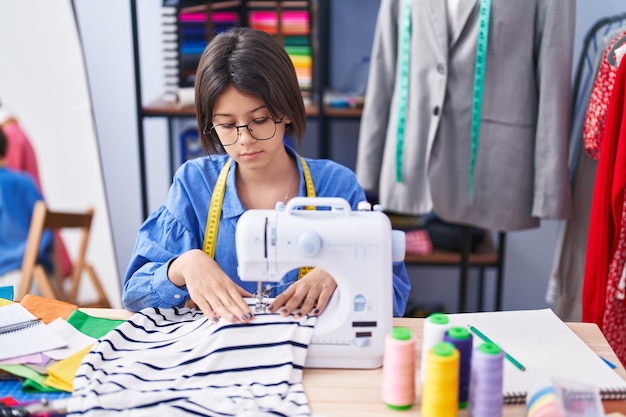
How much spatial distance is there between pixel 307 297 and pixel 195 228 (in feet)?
1.28

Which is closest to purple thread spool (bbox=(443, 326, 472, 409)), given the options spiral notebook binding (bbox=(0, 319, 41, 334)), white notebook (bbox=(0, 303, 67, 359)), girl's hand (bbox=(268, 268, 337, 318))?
girl's hand (bbox=(268, 268, 337, 318))

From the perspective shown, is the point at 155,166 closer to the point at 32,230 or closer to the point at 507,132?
the point at 32,230

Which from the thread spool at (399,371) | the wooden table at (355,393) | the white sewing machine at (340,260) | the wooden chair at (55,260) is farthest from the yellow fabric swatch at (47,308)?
the wooden chair at (55,260)

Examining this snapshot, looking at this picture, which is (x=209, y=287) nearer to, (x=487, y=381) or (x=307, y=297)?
(x=307, y=297)

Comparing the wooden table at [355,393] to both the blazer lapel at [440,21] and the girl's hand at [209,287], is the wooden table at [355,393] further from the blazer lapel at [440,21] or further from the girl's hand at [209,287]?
the blazer lapel at [440,21]

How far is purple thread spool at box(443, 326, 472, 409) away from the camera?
3.67 feet

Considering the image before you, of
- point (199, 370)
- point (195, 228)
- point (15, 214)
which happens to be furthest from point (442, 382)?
point (15, 214)

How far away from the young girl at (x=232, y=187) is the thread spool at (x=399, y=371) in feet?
0.76

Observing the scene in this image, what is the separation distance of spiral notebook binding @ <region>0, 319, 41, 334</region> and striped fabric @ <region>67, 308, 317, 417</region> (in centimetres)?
21

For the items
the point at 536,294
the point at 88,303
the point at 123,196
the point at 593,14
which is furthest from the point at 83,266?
the point at 593,14

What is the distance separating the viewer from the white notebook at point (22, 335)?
1343 mm

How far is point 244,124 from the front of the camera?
1.49 metres

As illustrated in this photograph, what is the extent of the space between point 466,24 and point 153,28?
151 cm

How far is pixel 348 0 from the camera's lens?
3203 mm
